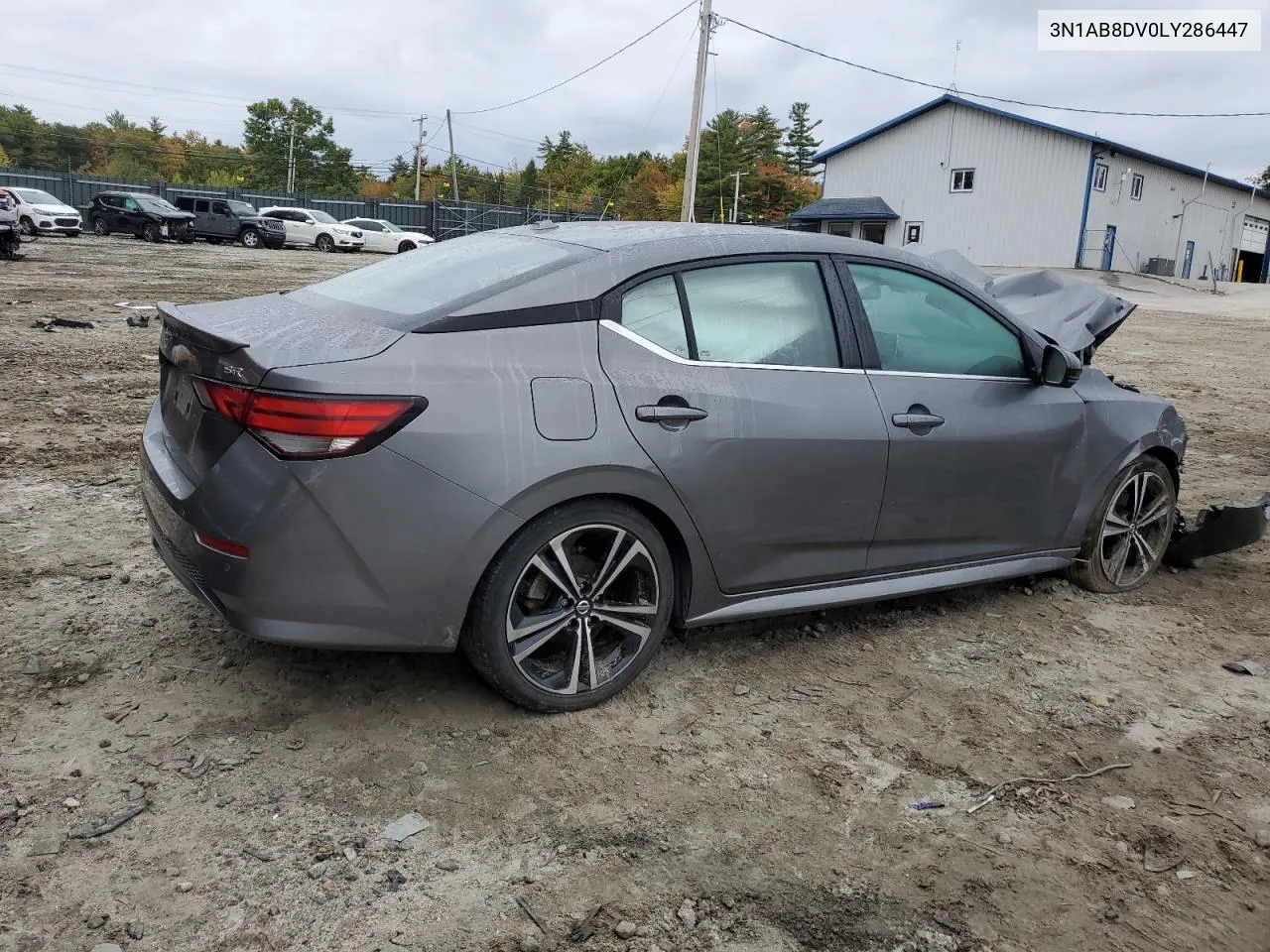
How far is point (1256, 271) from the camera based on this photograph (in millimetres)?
54500

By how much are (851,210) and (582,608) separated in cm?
4423

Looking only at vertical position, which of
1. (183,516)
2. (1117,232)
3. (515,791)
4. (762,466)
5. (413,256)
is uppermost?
(1117,232)

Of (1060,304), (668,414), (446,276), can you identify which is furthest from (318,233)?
(668,414)

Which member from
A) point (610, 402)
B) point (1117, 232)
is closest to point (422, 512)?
point (610, 402)

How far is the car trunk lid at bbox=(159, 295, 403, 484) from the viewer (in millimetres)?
2752

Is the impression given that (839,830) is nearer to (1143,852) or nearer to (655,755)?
(655,755)

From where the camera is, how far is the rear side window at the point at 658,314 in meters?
3.18

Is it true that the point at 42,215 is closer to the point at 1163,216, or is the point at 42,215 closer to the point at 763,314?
the point at 763,314

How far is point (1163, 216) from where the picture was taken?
43000 millimetres

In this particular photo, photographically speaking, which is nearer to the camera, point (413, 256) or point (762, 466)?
point (762, 466)

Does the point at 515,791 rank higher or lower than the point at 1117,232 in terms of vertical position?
lower

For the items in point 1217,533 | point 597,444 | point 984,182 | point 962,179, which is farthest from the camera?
point 962,179

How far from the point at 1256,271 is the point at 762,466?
62262 mm

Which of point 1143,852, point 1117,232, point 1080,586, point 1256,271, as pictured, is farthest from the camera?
point 1256,271
